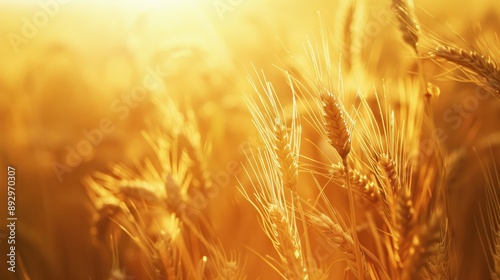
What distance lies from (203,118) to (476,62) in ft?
2.24

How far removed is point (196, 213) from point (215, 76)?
37 cm

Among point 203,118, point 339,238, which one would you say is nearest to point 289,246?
point 339,238

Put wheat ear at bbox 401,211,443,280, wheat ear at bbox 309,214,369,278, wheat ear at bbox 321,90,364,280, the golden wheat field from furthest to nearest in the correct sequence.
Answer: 1. the golden wheat field
2. wheat ear at bbox 309,214,369,278
3. wheat ear at bbox 321,90,364,280
4. wheat ear at bbox 401,211,443,280

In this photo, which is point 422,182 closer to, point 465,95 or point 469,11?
point 465,95

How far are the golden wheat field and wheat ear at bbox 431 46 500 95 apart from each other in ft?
0.55

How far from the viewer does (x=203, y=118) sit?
1.28 metres

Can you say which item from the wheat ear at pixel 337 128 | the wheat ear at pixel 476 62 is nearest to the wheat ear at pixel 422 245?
the wheat ear at pixel 337 128

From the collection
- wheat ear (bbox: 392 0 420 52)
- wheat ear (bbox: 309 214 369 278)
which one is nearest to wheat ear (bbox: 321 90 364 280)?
wheat ear (bbox: 309 214 369 278)

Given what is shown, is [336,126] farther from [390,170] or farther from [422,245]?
[422,245]

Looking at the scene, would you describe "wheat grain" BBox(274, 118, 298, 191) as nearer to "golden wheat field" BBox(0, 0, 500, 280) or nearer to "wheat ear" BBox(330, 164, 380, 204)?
"wheat ear" BBox(330, 164, 380, 204)

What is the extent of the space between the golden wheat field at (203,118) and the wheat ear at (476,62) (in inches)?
6.6

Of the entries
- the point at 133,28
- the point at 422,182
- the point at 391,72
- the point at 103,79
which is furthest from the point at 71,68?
the point at 422,182

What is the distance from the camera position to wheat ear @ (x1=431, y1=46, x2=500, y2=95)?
1.02 meters

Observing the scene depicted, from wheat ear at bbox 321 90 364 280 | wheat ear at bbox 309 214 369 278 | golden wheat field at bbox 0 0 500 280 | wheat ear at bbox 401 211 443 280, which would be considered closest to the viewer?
wheat ear at bbox 401 211 443 280
